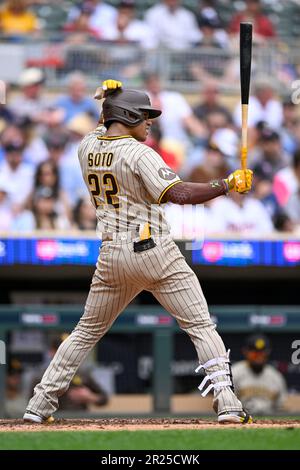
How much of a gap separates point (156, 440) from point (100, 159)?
1541mm

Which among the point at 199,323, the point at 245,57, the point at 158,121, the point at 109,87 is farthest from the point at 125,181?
the point at 158,121

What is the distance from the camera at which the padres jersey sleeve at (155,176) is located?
5.66m

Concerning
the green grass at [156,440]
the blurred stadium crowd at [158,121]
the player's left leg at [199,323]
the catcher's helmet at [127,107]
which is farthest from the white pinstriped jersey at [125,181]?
the blurred stadium crowd at [158,121]

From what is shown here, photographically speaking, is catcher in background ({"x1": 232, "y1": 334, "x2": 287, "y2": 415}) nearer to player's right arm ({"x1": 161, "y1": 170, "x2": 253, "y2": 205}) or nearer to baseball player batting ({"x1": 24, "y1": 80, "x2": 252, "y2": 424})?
baseball player batting ({"x1": 24, "y1": 80, "x2": 252, "y2": 424})

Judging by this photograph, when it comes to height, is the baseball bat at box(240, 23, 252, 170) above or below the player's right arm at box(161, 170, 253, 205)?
above

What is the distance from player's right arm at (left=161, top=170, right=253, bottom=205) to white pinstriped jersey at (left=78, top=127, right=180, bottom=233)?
4 centimetres

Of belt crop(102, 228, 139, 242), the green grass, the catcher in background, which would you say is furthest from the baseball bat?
the catcher in background

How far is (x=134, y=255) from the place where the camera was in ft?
19.0

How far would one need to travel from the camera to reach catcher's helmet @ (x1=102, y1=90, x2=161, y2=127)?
5973mm

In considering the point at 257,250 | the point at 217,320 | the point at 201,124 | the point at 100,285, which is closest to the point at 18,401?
the point at 217,320
